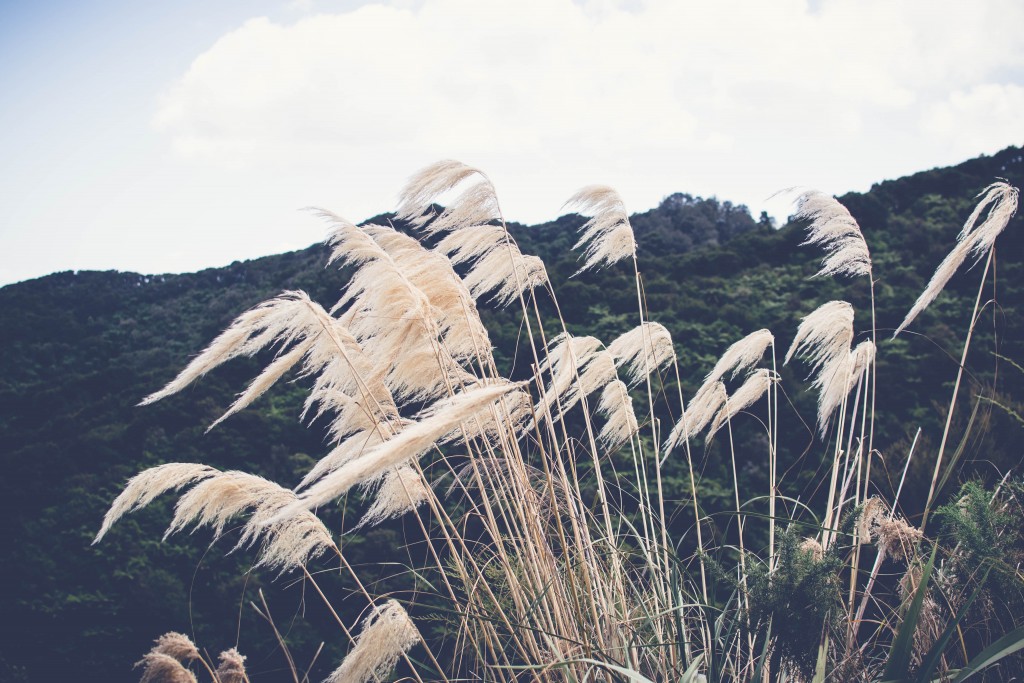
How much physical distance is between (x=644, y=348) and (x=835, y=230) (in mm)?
1075

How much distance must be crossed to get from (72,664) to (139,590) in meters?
0.86

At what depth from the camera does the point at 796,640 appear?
5.91 ft

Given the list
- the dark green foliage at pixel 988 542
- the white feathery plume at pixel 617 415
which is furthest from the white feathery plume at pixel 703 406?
the dark green foliage at pixel 988 542

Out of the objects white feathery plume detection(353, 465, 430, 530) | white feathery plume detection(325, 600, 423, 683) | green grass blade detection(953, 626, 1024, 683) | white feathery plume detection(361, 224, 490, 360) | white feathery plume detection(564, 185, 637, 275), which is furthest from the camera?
white feathery plume detection(564, 185, 637, 275)

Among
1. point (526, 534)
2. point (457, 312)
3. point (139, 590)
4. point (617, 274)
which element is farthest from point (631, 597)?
point (617, 274)

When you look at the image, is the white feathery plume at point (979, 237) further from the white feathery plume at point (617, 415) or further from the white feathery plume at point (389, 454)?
the white feathery plume at point (389, 454)

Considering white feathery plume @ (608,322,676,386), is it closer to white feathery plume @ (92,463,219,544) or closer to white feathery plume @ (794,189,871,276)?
white feathery plume @ (794,189,871,276)

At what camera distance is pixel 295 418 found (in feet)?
30.0

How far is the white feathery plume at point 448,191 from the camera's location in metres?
2.30

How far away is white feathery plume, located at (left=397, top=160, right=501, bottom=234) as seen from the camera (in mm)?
2303

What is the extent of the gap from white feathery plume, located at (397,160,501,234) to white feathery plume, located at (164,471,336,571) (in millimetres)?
1086

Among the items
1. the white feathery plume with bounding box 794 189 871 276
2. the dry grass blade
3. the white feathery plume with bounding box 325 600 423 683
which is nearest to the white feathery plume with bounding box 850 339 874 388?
the white feathery plume with bounding box 794 189 871 276

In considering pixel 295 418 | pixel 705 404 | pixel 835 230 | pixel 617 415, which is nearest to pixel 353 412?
pixel 617 415

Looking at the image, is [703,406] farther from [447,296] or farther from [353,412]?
[353,412]
